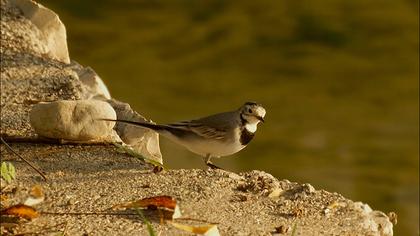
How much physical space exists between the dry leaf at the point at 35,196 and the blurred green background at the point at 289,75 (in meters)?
2.75

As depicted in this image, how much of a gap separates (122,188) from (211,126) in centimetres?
63

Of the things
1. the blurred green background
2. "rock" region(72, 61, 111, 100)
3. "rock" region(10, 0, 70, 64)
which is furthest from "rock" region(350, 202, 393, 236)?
the blurred green background

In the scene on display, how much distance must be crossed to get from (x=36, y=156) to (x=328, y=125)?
3.96 m

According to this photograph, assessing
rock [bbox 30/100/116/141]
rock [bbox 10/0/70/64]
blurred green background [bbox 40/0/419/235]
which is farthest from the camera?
blurred green background [bbox 40/0/419/235]

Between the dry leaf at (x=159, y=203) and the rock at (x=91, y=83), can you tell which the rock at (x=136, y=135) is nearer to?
the rock at (x=91, y=83)

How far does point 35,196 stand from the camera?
4309 millimetres

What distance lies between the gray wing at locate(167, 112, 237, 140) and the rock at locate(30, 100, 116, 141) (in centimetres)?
31

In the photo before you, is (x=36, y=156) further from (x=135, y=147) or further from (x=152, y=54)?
(x=152, y=54)

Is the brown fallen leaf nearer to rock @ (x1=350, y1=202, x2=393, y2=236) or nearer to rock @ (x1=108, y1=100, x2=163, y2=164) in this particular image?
rock @ (x1=350, y1=202, x2=393, y2=236)

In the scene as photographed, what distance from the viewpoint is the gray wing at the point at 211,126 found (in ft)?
16.4

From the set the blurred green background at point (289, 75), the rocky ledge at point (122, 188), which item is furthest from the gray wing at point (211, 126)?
the blurred green background at point (289, 75)

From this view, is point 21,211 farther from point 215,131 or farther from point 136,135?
point 136,135

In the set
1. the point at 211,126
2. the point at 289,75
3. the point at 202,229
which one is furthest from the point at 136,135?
the point at 289,75

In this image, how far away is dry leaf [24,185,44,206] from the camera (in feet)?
13.9
